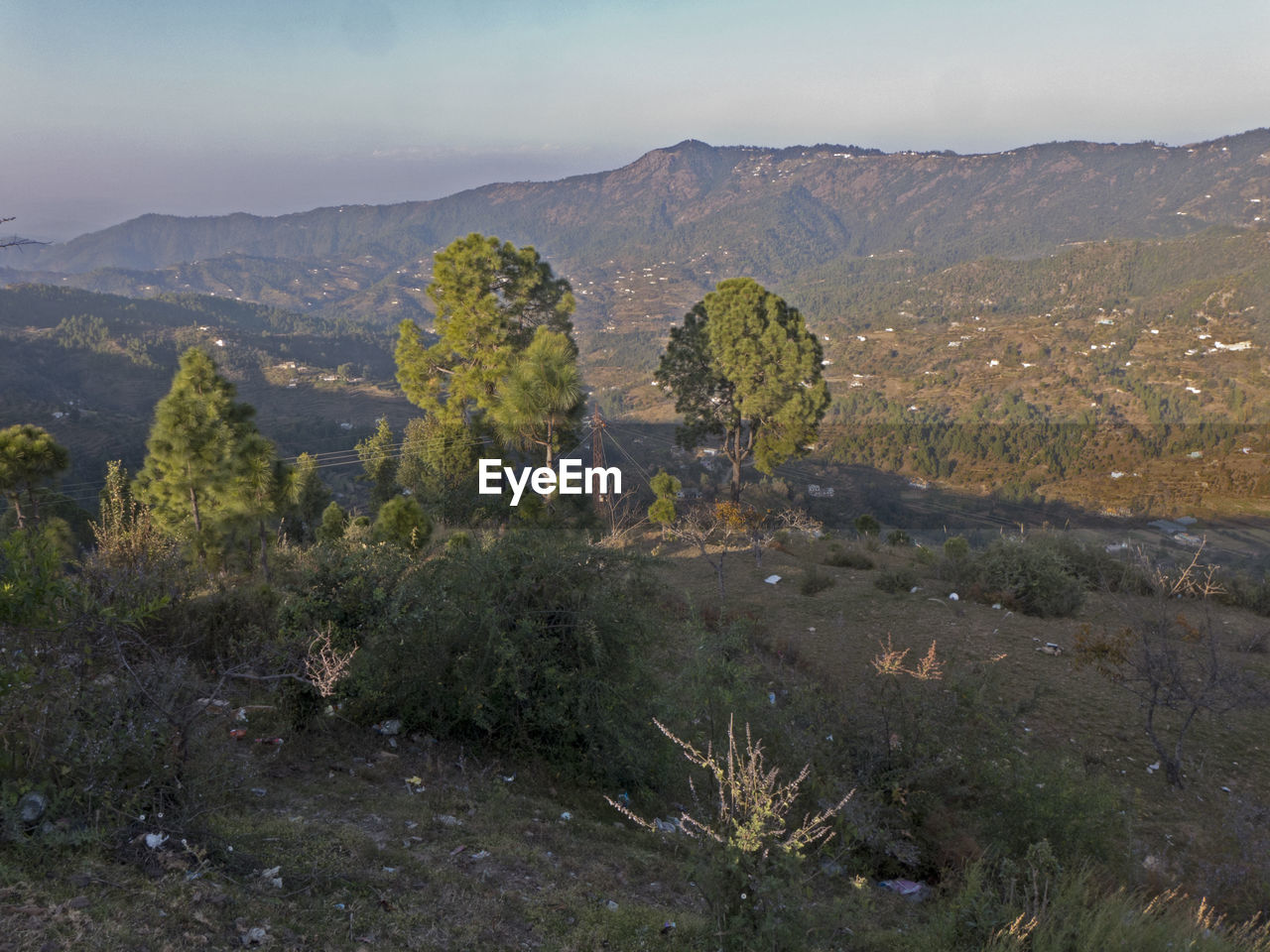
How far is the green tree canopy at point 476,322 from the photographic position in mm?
21359

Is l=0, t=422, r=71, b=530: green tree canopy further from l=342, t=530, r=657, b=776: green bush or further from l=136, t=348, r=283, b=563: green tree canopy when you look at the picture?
l=342, t=530, r=657, b=776: green bush

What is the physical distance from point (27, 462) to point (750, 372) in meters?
19.5

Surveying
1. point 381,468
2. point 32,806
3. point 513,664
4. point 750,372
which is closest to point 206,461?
point 381,468

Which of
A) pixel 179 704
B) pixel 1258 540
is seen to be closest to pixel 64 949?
pixel 179 704

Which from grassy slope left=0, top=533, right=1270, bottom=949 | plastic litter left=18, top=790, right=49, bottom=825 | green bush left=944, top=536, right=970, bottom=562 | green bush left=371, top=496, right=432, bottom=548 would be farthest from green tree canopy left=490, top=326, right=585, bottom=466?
plastic litter left=18, top=790, right=49, bottom=825

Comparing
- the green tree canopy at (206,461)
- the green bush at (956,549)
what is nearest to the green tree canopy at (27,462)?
the green tree canopy at (206,461)

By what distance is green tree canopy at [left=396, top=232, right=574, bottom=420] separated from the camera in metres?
21.4

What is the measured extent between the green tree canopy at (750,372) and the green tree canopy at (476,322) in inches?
186

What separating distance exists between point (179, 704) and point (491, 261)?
19.4 meters

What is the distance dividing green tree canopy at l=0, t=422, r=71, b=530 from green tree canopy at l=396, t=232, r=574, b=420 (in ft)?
29.2

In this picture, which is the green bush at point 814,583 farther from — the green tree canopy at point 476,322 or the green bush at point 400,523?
the green tree canopy at point 476,322

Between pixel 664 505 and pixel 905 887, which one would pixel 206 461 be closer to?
pixel 664 505

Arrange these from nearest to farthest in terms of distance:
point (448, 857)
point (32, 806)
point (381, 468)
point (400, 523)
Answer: point (32, 806)
point (448, 857)
point (400, 523)
point (381, 468)

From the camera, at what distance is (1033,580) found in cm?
1338
